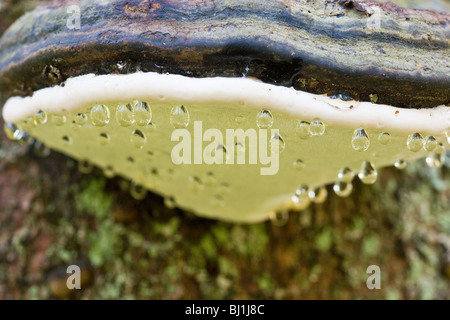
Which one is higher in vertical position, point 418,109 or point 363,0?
point 363,0

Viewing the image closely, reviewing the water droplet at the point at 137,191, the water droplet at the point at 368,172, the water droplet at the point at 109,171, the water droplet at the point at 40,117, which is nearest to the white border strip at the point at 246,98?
the water droplet at the point at 40,117

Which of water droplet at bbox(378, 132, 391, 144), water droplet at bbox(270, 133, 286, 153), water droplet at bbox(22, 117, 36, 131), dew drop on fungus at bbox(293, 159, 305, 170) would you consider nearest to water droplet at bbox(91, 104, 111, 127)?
water droplet at bbox(22, 117, 36, 131)

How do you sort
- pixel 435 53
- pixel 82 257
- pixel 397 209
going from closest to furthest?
1. pixel 435 53
2. pixel 82 257
3. pixel 397 209

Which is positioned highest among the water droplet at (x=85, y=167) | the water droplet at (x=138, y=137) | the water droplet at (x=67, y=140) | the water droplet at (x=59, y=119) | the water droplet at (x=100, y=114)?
the water droplet at (x=85, y=167)

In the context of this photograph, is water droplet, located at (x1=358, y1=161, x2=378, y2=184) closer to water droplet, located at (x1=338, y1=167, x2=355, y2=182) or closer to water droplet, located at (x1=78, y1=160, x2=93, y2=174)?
water droplet, located at (x1=338, y1=167, x2=355, y2=182)

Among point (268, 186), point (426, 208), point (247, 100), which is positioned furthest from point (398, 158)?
point (426, 208)

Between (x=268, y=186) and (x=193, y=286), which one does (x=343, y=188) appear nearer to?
(x=268, y=186)

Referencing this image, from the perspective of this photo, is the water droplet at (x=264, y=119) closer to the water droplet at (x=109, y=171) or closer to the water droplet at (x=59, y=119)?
the water droplet at (x=59, y=119)
